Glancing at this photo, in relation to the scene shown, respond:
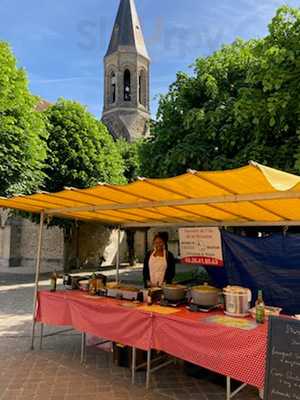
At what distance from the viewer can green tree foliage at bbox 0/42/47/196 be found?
1031 cm

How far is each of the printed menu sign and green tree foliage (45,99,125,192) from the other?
1336cm

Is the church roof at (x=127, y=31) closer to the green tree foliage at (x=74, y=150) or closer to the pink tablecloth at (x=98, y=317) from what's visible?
the green tree foliage at (x=74, y=150)

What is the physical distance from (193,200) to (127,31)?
1615 inches

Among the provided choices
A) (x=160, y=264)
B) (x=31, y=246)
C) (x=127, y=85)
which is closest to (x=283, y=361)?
(x=160, y=264)

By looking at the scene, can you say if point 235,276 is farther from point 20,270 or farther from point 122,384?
point 20,270

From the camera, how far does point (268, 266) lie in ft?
15.8

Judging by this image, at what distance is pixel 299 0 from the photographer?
8484 millimetres

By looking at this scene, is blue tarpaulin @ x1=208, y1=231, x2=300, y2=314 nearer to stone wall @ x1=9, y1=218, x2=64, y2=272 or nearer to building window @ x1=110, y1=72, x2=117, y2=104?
stone wall @ x1=9, y1=218, x2=64, y2=272

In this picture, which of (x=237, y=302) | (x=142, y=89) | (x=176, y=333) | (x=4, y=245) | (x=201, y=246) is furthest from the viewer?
(x=142, y=89)

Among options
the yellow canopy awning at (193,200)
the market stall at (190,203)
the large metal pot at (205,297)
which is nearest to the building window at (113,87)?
the yellow canopy awning at (193,200)

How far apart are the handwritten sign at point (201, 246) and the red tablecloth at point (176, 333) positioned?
110 cm

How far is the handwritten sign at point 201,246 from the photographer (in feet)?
16.5

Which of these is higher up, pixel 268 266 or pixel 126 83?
pixel 126 83

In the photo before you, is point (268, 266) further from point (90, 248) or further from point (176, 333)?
point (90, 248)
